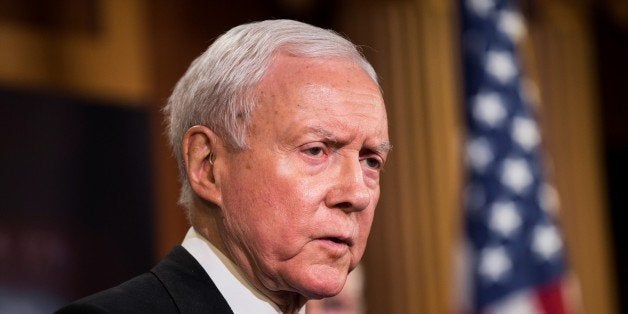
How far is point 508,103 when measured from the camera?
508cm

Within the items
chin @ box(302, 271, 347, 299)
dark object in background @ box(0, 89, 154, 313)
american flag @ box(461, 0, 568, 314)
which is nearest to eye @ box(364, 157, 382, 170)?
chin @ box(302, 271, 347, 299)

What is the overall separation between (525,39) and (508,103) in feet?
6.13

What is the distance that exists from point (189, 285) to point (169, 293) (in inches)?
1.9

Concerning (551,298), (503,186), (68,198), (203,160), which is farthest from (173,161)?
(203,160)

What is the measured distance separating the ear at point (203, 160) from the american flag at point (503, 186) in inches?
122

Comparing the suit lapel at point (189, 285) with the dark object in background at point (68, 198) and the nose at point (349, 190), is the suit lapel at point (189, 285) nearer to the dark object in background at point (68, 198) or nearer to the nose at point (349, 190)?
the nose at point (349, 190)

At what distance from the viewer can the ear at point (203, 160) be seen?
1935 mm

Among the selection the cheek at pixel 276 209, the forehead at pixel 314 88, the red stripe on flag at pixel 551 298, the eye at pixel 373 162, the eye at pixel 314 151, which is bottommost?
the red stripe on flag at pixel 551 298

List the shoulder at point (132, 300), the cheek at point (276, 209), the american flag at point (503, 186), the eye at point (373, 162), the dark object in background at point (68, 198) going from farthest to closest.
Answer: the american flag at point (503, 186) → the dark object in background at point (68, 198) → the eye at point (373, 162) → the cheek at point (276, 209) → the shoulder at point (132, 300)

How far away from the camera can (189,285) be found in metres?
1.88

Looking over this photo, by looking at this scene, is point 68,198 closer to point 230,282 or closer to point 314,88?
point 230,282

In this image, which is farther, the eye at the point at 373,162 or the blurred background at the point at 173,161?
the blurred background at the point at 173,161

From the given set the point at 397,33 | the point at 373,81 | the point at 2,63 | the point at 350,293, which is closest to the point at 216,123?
the point at 373,81

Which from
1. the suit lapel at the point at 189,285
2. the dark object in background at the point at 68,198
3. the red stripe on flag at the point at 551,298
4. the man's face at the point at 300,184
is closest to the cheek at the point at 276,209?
the man's face at the point at 300,184
